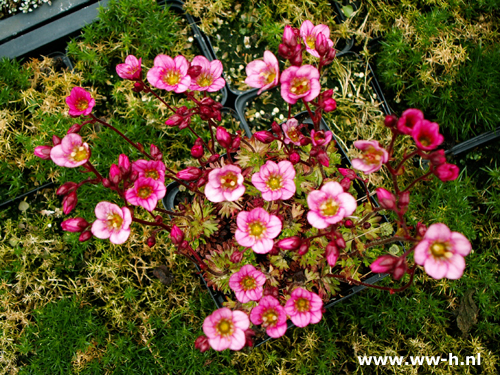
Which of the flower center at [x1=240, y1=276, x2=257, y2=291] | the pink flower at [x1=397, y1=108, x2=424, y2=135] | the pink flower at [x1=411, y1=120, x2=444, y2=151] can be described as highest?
the pink flower at [x1=397, y1=108, x2=424, y2=135]

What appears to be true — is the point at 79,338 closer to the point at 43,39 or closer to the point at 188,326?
the point at 188,326

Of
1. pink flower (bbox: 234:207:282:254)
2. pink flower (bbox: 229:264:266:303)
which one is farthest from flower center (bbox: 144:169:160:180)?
pink flower (bbox: 229:264:266:303)

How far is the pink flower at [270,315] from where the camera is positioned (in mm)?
1760

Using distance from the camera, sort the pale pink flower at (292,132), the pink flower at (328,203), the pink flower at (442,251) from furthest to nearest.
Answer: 1. the pale pink flower at (292,132)
2. the pink flower at (328,203)
3. the pink flower at (442,251)

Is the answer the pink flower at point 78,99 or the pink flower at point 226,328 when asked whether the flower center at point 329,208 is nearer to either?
the pink flower at point 226,328

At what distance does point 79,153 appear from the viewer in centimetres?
176

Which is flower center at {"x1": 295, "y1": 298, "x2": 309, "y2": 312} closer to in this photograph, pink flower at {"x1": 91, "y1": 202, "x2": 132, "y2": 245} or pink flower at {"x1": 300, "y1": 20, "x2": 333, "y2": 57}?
pink flower at {"x1": 91, "y1": 202, "x2": 132, "y2": 245}

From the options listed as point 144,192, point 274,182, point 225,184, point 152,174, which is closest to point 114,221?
point 144,192

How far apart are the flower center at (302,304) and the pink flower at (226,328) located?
10.5 inches

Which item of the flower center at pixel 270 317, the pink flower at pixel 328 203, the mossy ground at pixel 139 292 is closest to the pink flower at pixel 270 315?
the flower center at pixel 270 317

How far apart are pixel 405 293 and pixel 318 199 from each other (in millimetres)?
1632

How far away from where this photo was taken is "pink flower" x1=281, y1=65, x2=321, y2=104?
1.67 metres

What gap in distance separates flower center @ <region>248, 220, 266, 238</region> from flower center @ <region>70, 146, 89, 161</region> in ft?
2.71

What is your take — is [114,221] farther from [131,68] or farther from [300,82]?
[300,82]
